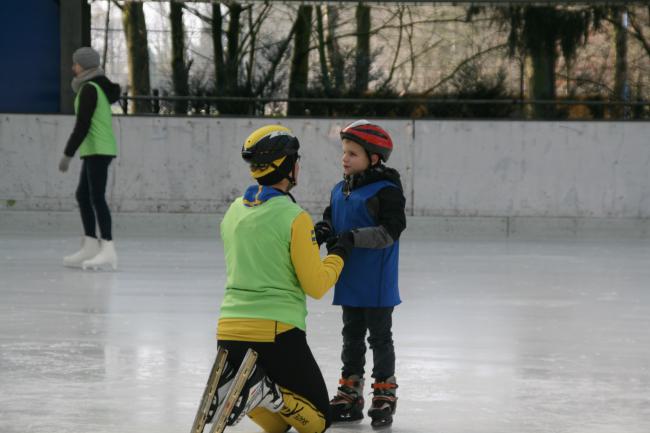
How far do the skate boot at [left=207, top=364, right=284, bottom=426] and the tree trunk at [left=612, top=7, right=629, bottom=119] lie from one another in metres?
10.2

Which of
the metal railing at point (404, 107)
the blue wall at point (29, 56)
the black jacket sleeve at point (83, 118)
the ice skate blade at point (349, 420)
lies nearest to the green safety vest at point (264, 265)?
the ice skate blade at point (349, 420)

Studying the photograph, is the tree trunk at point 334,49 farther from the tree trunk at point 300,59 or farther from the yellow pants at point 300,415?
the yellow pants at point 300,415

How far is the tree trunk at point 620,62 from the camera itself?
13.8m

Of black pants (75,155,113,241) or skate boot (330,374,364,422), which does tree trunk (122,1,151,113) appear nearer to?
black pants (75,155,113,241)

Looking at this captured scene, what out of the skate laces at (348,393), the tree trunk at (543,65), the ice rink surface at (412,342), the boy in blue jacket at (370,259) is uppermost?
the tree trunk at (543,65)

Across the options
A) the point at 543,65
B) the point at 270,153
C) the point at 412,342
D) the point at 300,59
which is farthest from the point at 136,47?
the point at 270,153

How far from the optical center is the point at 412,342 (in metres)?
6.38

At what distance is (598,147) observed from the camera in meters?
13.2

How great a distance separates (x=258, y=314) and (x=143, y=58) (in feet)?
33.3

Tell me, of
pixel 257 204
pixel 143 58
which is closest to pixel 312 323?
pixel 257 204

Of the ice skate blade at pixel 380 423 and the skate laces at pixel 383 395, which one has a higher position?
the skate laces at pixel 383 395

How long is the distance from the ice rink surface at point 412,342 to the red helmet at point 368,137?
39.4 inches

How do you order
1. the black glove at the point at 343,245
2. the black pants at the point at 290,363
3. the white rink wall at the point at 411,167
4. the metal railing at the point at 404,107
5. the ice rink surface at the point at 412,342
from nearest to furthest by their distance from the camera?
the black pants at the point at 290,363 → the black glove at the point at 343,245 → the ice rink surface at the point at 412,342 → the white rink wall at the point at 411,167 → the metal railing at the point at 404,107

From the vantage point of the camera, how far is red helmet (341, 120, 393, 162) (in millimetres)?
4613
